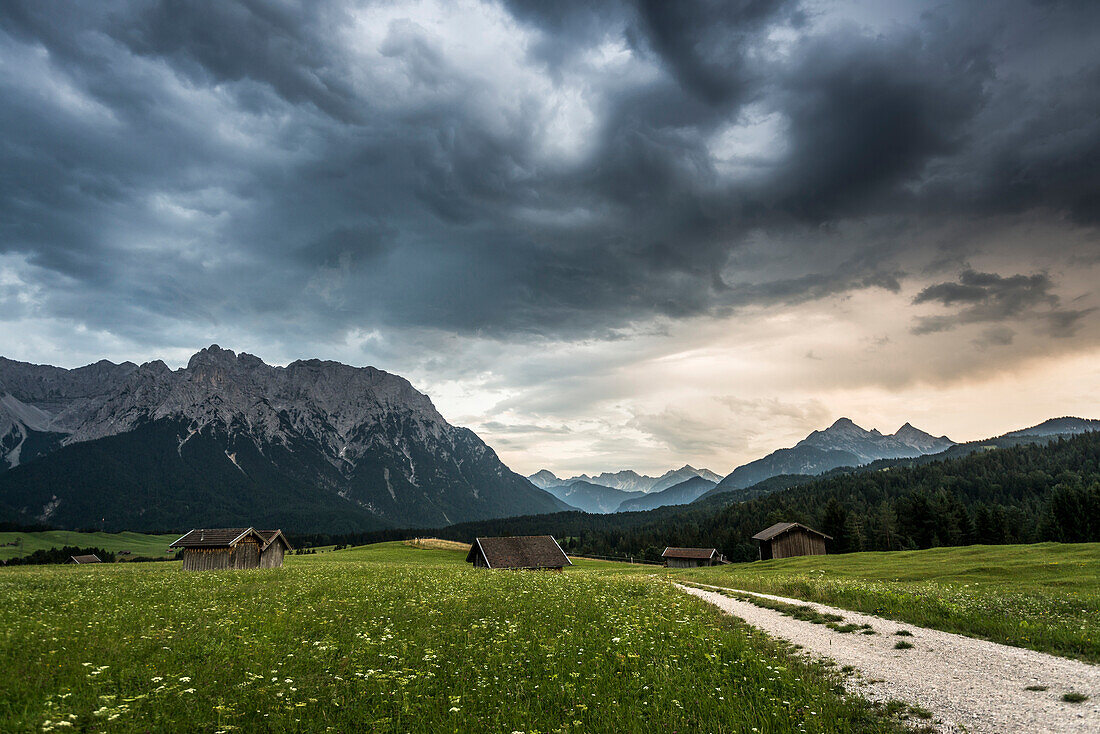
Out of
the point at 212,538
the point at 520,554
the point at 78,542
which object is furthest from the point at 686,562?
the point at 78,542

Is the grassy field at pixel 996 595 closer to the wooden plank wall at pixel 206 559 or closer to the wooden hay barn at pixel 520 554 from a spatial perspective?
the wooden hay barn at pixel 520 554

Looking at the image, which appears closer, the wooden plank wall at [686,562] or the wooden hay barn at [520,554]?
the wooden hay barn at [520,554]

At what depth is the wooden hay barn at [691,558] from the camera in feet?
346

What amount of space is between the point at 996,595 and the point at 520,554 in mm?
57345

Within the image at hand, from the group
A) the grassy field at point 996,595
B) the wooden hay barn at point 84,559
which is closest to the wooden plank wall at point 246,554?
the grassy field at point 996,595

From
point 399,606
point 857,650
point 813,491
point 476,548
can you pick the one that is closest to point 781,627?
point 857,650

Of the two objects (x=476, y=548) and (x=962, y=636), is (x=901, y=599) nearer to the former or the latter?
(x=962, y=636)

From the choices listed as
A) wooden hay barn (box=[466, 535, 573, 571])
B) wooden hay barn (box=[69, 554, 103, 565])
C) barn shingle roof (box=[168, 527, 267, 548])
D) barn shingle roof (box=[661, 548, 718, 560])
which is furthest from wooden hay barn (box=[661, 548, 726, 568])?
wooden hay barn (box=[69, 554, 103, 565])

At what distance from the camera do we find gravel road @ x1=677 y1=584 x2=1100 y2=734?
885 centimetres

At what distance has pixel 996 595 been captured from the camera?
2219 centimetres

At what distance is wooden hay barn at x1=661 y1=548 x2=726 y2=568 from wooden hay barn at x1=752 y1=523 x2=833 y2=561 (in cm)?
2214

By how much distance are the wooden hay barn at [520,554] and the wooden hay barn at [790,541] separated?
33218mm

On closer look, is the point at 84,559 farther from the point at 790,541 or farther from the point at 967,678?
the point at 967,678

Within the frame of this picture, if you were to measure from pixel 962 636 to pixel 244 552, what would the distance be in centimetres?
7187
